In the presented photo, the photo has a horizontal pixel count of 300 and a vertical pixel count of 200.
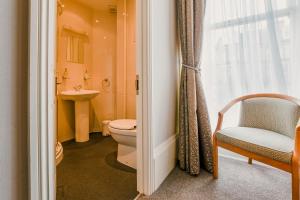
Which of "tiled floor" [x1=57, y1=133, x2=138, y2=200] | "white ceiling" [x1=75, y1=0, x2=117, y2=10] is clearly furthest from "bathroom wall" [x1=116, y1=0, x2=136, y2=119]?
"tiled floor" [x1=57, y1=133, x2=138, y2=200]

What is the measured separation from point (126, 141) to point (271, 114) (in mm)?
1435

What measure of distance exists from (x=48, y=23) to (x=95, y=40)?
276cm

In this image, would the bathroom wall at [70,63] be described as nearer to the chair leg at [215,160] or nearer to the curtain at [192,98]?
the curtain at [192,98]

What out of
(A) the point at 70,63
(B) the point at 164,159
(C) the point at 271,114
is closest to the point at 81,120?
(A) the point at 70,63

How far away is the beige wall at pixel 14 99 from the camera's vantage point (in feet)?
1.59

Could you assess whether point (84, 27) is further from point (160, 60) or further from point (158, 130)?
point (158, 130)

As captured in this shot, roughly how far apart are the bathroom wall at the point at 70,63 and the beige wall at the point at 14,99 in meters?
A: 2.23

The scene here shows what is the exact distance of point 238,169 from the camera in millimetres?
1692

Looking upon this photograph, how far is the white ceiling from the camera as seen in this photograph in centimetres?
284

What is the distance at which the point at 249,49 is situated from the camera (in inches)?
68.3

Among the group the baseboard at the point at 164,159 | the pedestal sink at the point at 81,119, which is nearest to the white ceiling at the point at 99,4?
the pedestal sink at the point at 81,119

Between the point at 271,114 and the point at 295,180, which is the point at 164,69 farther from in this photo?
the point at 295,180

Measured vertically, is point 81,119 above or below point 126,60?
below

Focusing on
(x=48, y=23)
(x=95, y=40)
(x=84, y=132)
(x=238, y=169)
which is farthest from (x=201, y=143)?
(x=95, y=40)
